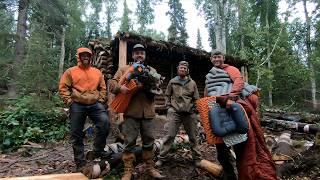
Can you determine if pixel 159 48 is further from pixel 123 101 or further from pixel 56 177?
pixel 56 177

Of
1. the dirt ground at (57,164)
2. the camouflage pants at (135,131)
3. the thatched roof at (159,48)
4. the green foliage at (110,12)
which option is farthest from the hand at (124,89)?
the green foliage at (110,12)

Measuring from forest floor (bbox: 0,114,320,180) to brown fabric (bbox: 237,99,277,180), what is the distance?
1.06 m

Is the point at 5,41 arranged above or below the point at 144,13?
below

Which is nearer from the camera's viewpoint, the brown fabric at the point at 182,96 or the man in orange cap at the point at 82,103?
the man in orange cap at the point at 82,103

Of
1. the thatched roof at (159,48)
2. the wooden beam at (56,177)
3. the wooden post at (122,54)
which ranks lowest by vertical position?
the wooden beam at (56,177)

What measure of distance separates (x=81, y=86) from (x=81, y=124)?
2.10 ft

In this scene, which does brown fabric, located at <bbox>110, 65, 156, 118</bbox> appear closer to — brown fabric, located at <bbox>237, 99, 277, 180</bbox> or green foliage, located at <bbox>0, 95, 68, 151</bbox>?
brown fabric, located at <bbox>237, 99, 277, 180</bbox>

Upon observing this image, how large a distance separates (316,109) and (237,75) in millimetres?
23963

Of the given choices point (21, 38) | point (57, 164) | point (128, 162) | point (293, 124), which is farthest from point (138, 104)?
point (21, 38)

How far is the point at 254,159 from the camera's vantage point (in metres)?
4.13

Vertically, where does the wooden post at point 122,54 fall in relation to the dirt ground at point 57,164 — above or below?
above

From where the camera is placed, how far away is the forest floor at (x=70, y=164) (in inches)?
195

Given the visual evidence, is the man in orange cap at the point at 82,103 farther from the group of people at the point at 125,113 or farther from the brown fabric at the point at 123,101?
the brown fabric at the point at 123,101

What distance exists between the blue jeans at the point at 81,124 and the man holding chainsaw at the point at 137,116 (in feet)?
1.58
